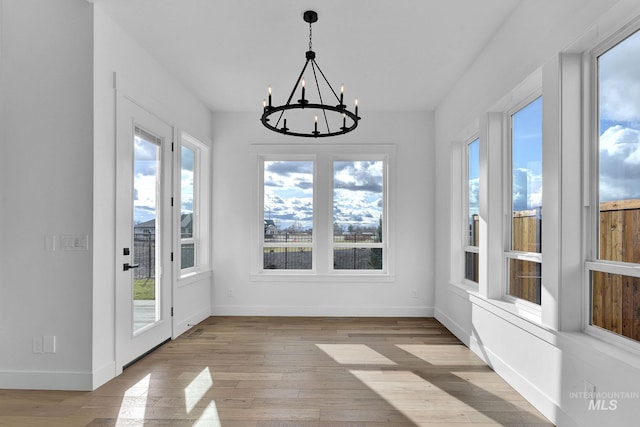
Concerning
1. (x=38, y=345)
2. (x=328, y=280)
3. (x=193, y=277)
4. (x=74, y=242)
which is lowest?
(x=38, y=345)

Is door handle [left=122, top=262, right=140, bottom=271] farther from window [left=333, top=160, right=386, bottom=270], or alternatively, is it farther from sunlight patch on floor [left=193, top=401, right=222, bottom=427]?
window [left=333, top=160, right=386, bottom=270]

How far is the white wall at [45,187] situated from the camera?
10.1ft

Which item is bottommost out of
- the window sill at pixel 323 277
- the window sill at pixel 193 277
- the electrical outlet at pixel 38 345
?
the electrical outlet at pixel 38 345

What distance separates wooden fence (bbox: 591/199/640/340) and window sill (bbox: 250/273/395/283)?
3412mm

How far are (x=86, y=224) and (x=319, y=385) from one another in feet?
7.07

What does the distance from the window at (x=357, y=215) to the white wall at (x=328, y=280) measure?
10.7 inches

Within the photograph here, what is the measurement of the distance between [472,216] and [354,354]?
79.7 inches

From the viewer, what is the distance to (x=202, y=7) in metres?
3.13

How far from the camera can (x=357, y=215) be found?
19.3 feet

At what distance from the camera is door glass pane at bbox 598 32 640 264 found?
2.12 meters

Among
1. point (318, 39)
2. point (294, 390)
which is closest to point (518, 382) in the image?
point (294, 390)

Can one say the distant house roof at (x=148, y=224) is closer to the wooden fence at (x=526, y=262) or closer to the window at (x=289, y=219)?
the window at (x=289, y=219)

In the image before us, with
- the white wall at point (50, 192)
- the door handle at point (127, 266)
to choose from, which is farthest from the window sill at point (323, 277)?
the white wall at point (50, 192)

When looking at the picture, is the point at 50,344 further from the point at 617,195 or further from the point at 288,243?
the point at 617,195
